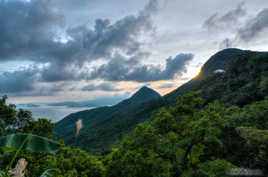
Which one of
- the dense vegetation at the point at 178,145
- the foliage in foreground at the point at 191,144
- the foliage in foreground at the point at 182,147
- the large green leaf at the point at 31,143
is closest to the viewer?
the large green leaf at the point at 31,143

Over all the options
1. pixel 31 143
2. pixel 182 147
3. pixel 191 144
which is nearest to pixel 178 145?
pixel 182 147

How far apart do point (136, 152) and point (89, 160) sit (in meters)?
6.05

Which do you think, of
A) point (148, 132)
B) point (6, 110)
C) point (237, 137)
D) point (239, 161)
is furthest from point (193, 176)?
point (6, 110)

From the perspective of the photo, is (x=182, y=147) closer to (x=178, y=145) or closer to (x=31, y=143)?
(x=178, y=145)

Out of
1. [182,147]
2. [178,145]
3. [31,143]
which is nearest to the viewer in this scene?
[31,143]

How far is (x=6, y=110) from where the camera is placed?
14.1 metres

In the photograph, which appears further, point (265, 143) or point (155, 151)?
point (155, 151)

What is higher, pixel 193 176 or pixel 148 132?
pixel 148 132

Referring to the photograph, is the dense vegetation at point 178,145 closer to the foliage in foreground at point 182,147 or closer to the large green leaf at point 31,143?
the foliage in foreground at point 182,147

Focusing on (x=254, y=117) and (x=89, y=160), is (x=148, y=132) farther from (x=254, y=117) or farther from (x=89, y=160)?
(x=254, y=117)

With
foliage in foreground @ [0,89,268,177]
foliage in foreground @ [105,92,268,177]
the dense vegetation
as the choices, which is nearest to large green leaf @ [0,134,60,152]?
the dense vegetation

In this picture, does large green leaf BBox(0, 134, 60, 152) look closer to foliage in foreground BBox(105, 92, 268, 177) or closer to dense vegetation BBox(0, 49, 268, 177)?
dense vegetation BBox(0, 49, 268, 177)

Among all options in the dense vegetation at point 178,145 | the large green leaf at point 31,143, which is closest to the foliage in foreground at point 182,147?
the dense vegetation at point 178,145

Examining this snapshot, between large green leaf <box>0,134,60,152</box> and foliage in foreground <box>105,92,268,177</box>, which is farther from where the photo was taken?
foliage in foreground <box>105,92,268,177</box>
